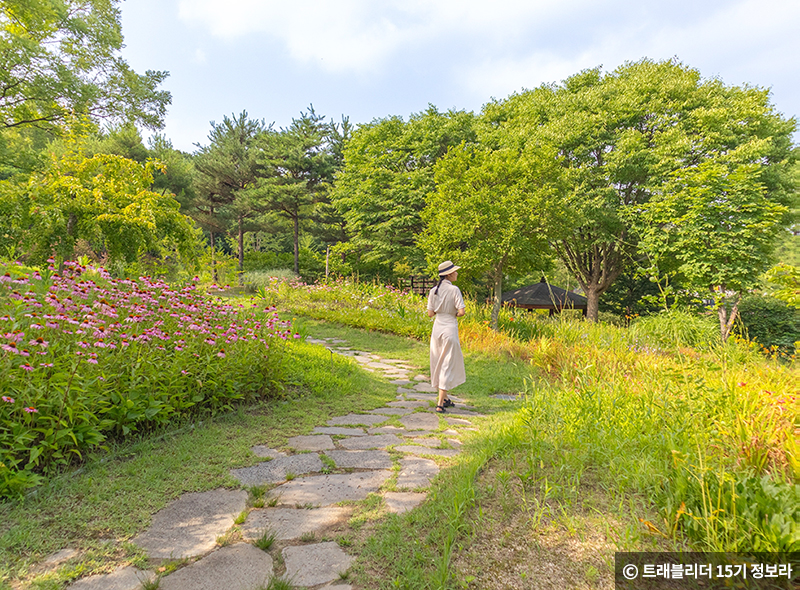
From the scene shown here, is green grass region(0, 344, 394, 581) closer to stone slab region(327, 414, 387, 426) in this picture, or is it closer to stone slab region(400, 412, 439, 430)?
stone slab region(327, 414, 387, 426)

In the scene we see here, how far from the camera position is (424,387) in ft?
17.1

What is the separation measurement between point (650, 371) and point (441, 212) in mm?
6695

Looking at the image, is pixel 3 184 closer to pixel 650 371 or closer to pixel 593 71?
pixel 650 371

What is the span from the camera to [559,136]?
13406 millimetres

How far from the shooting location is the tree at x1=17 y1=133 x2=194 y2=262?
6.02 metres

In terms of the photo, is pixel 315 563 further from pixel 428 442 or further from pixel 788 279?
pixel 788 279

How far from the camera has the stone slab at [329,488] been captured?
83.4 inches

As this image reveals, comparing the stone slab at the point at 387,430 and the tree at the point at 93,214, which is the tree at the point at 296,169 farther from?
the stone slab at the point at 387,430

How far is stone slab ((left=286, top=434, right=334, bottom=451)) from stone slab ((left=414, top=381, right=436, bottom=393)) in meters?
2.10

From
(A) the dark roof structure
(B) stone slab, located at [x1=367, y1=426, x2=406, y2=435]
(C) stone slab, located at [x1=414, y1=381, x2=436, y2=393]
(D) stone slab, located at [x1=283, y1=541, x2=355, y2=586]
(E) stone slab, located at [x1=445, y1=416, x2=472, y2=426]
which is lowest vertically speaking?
(C) stone slab, located at [x1=414, y1=381, x2=436, y2=393]

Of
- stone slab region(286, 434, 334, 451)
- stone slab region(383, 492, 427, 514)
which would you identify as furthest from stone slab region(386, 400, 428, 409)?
stone slab region(383, 492, 427, 514)

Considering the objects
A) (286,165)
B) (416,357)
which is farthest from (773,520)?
(286,165)

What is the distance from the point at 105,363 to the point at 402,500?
2127 mm

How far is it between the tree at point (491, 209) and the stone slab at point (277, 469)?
6.83 m
